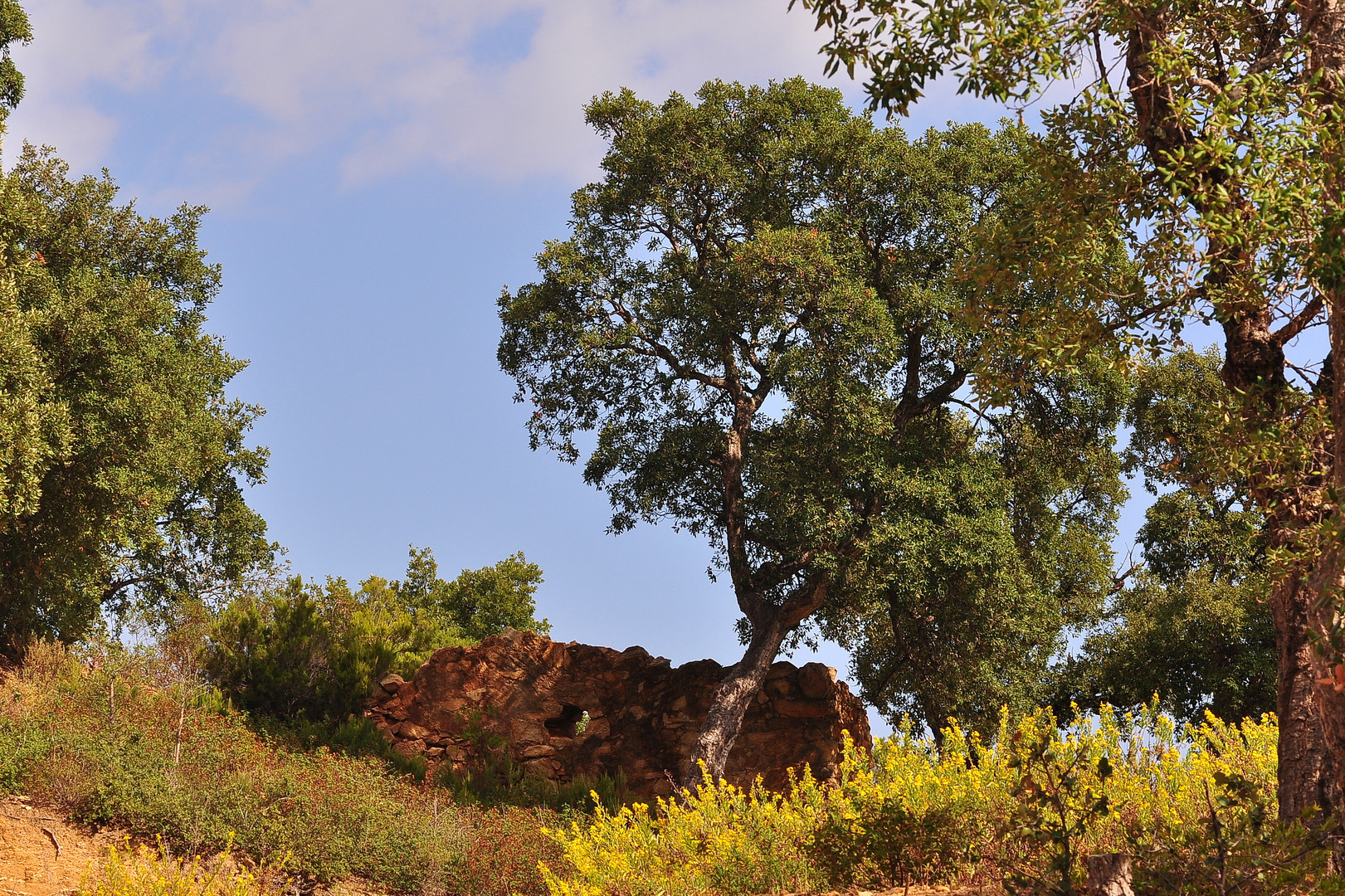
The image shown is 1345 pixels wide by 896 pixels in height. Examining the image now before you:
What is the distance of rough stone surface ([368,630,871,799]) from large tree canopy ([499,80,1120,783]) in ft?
4.38

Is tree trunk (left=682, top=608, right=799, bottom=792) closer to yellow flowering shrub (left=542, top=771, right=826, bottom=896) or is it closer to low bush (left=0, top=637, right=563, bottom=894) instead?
low bush (left=0, top=637, right=563, bottom=894)

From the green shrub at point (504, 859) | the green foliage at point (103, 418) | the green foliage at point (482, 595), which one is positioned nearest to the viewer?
the green shrub at point (504, 859)

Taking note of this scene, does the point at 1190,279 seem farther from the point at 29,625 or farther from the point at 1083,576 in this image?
the point at 29,625

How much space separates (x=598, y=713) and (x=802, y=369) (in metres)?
7.38

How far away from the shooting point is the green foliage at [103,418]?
52.4 feet

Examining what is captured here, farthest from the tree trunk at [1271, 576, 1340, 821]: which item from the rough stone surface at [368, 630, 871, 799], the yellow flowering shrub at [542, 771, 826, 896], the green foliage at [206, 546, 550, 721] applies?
the green foliage at [206, 546, 550, 721]

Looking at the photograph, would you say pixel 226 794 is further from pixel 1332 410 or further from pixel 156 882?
pixel 1332 410

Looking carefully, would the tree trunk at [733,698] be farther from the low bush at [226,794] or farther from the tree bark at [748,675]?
the low bush at [226,794]

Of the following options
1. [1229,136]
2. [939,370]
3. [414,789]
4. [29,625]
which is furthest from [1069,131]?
[29,625]

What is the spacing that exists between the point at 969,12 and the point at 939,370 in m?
11.9

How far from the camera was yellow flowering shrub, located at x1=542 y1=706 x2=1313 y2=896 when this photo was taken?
749 cm

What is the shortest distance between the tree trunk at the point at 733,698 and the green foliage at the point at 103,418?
10.2 metres

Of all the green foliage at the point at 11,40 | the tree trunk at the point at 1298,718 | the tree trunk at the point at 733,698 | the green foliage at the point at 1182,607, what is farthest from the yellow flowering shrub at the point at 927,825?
the green foliage at the point at 11,40

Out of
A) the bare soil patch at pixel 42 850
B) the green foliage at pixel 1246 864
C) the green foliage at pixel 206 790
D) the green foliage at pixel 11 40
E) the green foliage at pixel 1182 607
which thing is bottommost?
the bare soil patch at pixel 42 850
